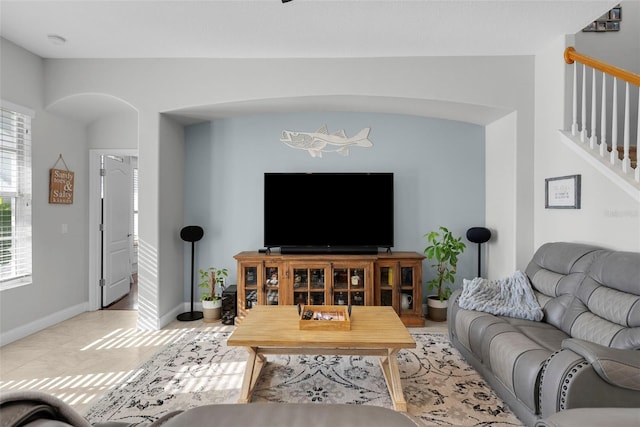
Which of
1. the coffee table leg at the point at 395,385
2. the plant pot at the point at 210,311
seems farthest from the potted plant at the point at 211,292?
the coffee table leg at the point at 395,385

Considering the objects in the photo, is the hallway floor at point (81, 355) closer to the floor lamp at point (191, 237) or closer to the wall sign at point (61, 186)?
the floor lamp at point (191, 237)

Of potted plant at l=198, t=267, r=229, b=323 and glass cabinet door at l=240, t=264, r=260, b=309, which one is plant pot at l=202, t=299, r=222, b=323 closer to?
potted plant at l=198, t=267, r=229, b=323

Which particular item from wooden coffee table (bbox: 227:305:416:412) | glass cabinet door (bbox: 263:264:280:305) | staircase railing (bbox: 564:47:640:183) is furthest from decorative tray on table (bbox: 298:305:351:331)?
staircase railing (bbox: 564:47:640:183)

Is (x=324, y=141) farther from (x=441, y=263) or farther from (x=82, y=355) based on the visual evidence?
(x=82, y=355)

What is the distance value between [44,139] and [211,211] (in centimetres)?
182

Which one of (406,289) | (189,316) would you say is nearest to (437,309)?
(406,289)

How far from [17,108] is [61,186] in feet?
2.81

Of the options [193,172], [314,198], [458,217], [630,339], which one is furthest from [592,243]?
[193,172]

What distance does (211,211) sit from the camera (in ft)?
14.2

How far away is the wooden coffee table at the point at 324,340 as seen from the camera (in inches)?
86.5

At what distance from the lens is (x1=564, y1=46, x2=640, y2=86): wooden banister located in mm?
2561

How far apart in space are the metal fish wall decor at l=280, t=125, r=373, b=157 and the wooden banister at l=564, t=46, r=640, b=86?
199 cm

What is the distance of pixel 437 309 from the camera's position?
13.0 ft

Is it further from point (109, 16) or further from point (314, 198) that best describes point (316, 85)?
point (109, 16)
